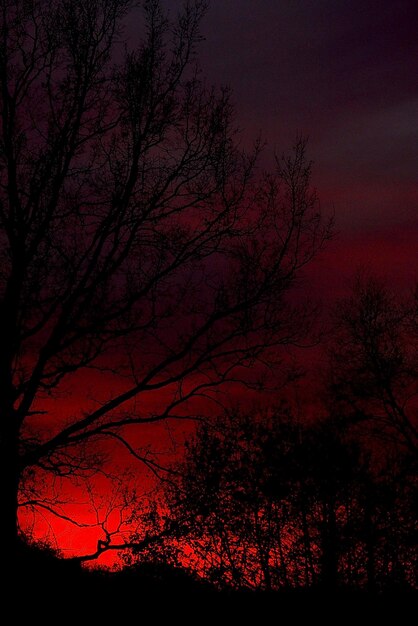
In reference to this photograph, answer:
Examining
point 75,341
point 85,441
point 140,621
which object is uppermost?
point 75,341

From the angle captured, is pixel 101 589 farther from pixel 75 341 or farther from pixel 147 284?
pixel 147 284

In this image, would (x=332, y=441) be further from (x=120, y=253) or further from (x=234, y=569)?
(x=120, y=253)

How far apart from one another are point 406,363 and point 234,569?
341 inches

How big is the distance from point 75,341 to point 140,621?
205 inches

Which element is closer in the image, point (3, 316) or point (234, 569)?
point (3, 316)

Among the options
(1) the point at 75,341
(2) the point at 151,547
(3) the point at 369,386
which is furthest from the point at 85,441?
(3) the point at 369,386

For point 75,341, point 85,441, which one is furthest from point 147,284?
point 85,441

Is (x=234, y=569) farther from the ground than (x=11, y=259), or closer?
closer

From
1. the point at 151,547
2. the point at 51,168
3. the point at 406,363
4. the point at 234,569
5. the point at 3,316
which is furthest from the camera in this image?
the point at 406,363

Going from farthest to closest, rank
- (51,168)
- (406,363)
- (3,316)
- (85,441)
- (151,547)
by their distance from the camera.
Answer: (406,363) → (151,547) → (85,441) → (51,168) → (3,316)

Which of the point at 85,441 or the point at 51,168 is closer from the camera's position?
the point at 51,168

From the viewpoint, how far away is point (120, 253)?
1234 cm

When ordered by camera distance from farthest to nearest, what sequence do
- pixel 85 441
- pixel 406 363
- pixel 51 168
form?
1. pixel 406 363
2. pixel 85 441
3. pixel 51 168

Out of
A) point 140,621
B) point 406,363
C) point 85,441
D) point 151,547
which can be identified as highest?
point 406,363
